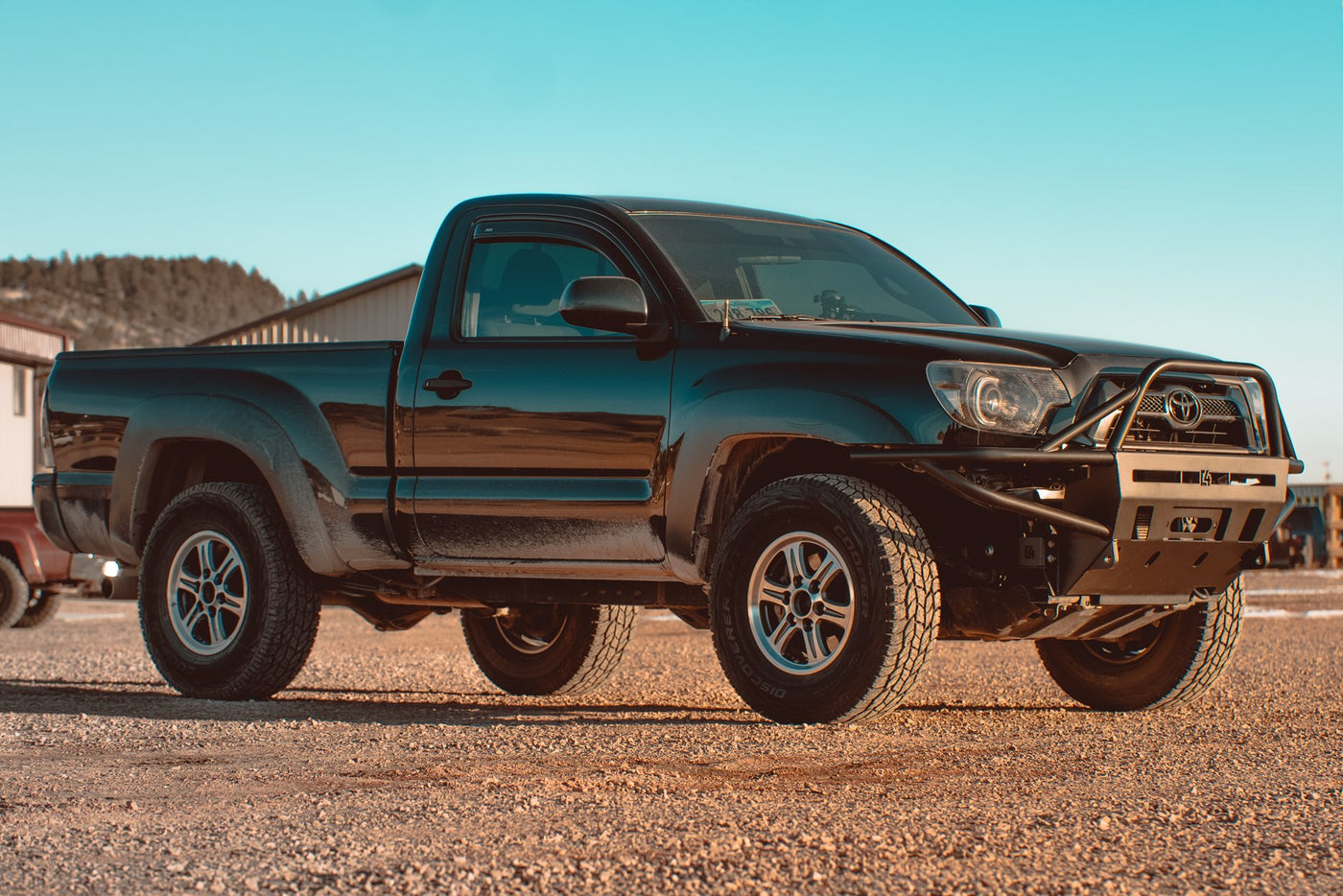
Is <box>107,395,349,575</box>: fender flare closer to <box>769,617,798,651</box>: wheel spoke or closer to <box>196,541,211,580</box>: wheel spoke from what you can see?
<box>196,541,211,580</box>: wheel spoke

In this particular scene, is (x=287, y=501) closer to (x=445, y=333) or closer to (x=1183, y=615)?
(x=445, y=333)

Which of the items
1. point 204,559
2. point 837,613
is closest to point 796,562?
point 837,613

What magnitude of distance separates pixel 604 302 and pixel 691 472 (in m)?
0.69

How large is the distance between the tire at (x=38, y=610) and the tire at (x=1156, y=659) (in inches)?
455

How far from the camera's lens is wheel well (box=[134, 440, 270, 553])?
324 inches

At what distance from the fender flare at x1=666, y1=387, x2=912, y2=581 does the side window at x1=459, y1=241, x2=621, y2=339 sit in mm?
929

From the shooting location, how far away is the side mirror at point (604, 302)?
21.1 ft

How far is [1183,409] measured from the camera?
6168mm

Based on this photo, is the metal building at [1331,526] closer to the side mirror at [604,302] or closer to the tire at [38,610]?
the tire at [38,610]

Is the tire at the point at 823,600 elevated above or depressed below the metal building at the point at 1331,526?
above

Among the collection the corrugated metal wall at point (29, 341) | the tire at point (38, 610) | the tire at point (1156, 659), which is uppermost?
the corrugated metal wall at point (29, 341)

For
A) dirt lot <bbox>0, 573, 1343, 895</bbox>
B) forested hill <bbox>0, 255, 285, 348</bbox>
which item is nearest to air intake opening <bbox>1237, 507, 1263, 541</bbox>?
dirt lot <bbox>0, 573, 1343, 895</bbox>

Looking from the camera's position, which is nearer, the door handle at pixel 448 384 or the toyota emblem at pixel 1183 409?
the toyota emblem at pixel 1183 409

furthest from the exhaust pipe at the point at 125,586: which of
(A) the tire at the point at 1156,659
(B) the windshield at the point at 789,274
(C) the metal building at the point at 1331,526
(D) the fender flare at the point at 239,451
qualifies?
(C) the metal building at the point at 1331,526
